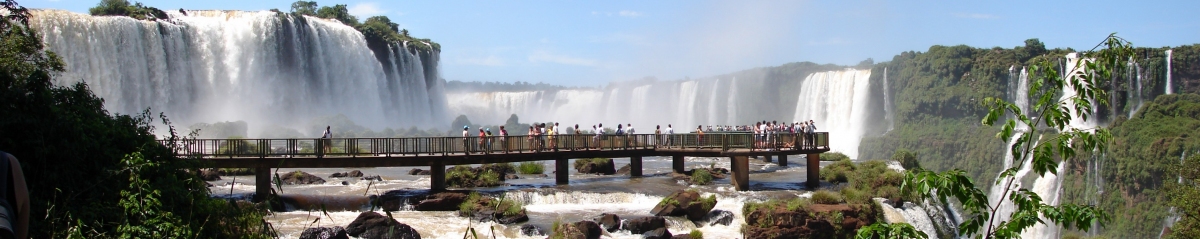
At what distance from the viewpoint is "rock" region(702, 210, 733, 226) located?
64.1ft

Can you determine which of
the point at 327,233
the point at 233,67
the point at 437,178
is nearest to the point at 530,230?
the point at 327,233

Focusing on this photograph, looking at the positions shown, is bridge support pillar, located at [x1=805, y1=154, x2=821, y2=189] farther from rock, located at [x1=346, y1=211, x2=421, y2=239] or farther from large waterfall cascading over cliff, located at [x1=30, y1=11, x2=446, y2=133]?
large waterfall cascading over cliff, located at [x1=30, y1=11, x2=446, y2=133]

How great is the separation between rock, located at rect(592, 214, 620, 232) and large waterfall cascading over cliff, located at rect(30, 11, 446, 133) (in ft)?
81.0

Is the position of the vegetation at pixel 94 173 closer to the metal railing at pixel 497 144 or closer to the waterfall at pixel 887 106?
the metal railing at pixel 497 144

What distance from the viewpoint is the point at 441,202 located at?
21.3 meters

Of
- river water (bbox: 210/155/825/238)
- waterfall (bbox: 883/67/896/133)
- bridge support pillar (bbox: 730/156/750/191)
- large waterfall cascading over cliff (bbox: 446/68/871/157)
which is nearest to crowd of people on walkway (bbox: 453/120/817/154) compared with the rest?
bridge support pillar (bbox: 730/156/750/191)

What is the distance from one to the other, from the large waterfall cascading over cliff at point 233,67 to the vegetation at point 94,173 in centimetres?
2435

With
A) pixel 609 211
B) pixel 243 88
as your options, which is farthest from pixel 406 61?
pixel 609 211

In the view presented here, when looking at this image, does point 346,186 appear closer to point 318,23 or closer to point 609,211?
point 609,211

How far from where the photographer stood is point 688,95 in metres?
84.5

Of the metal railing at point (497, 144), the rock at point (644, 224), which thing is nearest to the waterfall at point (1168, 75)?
the metal railing at point (497, 144)

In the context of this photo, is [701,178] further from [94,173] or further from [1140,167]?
[1140,167]

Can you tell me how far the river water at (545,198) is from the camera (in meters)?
18.8

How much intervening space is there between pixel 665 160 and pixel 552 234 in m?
23.7
